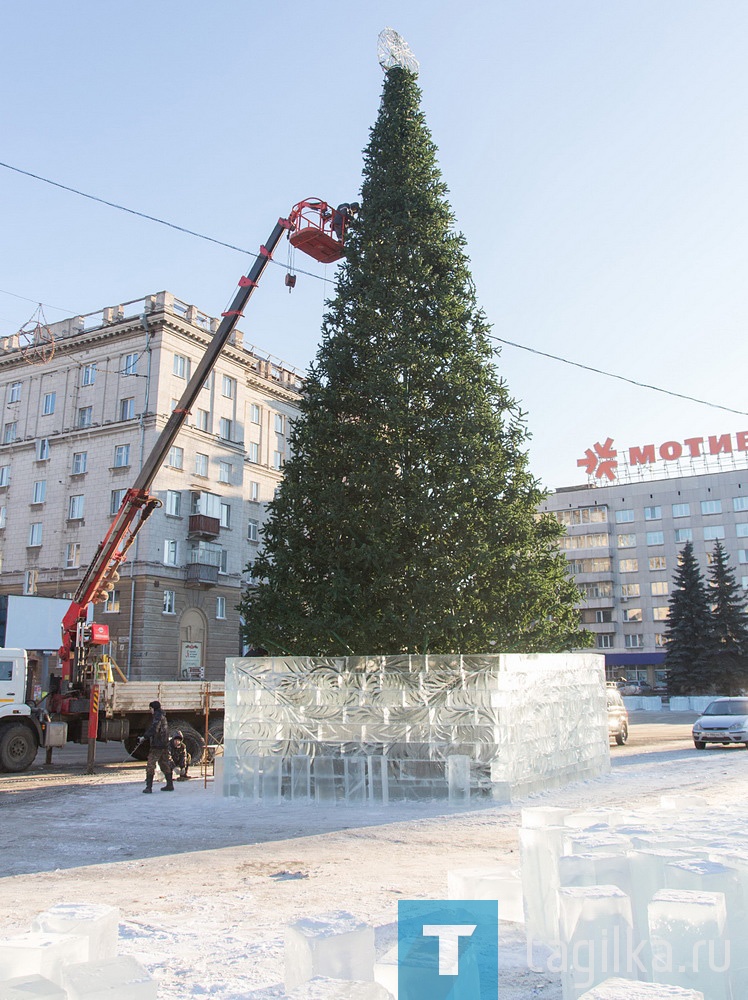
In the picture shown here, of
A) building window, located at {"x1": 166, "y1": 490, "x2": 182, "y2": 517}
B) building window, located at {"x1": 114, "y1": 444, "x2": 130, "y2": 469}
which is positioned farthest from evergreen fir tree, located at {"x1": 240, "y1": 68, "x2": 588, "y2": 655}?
building window, located at {"x1": 114, "y1": 444, "x2": 130, "y2": 469}

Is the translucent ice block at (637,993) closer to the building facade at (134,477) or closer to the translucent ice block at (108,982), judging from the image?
the translucent ice block at (108,982)

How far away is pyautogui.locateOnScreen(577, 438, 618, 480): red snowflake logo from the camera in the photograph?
8906cm

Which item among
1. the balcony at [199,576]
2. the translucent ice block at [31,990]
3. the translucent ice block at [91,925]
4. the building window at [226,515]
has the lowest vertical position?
the translucent ice block at [91,925]

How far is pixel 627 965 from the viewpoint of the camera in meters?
4.47

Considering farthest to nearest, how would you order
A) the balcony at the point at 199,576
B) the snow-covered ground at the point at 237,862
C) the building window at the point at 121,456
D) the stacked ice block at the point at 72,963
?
the building window at the point at 121,456 < the balcony at the point at 199,576 < the snow-covered ground at the point at 237,862 < the stacked ice block at the point at 72,963

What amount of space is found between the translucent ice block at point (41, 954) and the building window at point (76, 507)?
4396cm

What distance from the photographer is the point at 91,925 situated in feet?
15.5

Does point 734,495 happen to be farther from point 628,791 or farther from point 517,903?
point 517,903

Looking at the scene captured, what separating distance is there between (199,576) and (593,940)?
40966 millimetres

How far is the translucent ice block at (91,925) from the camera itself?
185 inches

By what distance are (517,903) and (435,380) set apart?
11138 mm

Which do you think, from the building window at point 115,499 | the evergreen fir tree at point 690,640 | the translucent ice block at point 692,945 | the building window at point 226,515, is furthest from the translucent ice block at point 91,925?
the evergreen fir tree at point 690,640

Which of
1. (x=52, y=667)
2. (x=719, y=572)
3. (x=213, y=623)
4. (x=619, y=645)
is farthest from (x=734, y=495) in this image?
(x=52, y=667)

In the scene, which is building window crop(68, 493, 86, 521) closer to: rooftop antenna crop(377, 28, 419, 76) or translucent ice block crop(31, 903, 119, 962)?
rooftop antenna crop(377, 28, 419, 76)
